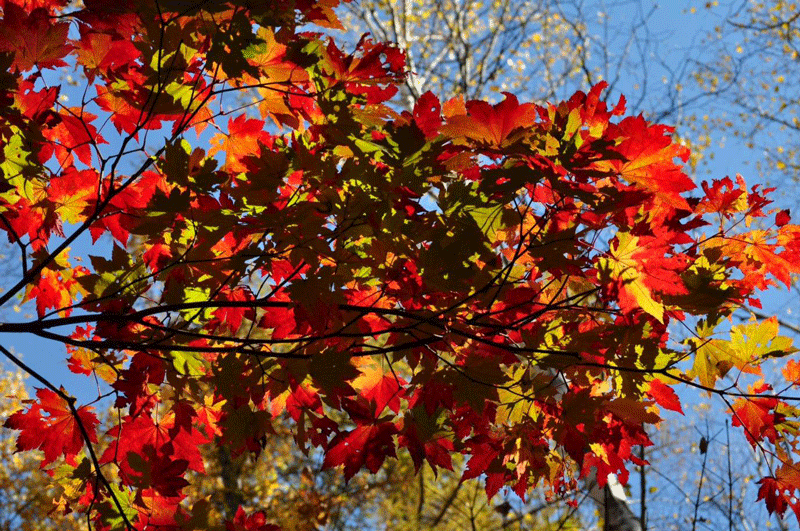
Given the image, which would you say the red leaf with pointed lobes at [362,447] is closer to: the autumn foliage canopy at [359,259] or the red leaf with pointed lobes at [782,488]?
the autumn foliage canopy at [359,259]

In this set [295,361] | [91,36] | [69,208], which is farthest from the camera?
[69,208]

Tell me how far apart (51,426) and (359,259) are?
3.36 feet

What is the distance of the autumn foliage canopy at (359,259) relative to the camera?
134 centimetres

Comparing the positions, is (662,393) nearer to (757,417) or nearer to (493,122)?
(757,417)

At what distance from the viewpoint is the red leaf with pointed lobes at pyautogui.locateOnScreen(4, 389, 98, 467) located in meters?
1.74

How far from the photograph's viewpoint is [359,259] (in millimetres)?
1502

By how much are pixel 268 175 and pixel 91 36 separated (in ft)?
2.33

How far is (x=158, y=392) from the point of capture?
1948 millimetres

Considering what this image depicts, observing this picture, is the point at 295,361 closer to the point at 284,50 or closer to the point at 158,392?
the point at 158,392

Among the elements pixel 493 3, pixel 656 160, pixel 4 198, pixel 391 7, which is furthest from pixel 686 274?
pixel 493 3

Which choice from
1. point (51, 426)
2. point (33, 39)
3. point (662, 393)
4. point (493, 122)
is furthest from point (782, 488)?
point (33, 39)

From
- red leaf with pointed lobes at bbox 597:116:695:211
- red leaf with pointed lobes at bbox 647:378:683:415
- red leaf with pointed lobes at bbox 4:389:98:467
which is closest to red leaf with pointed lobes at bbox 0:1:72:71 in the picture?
red leaf with pointed lobes at bbox 4:389:98:467

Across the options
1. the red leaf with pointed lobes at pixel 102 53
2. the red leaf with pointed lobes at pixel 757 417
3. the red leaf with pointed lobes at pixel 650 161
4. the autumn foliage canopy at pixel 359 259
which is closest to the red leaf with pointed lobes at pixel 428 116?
the autumn foliage canopy at pixel 359 259

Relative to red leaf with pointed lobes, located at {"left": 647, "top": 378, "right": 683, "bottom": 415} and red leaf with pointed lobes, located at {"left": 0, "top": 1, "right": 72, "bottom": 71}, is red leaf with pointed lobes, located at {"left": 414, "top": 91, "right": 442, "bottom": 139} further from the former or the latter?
red leaf with pointed lobes, located at {"left": 0, "top": 1, "right": 72, "bottom": 71}
